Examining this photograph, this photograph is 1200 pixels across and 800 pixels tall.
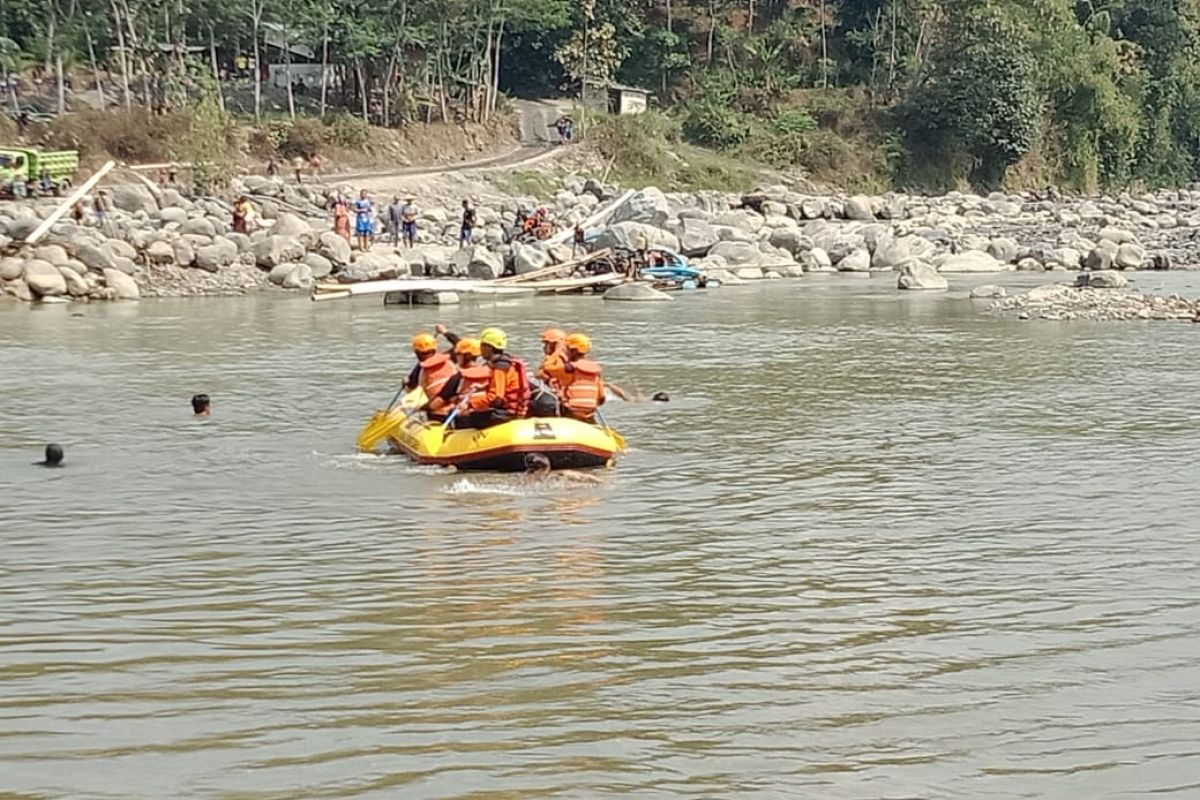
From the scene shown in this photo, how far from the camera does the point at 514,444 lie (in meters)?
13.3

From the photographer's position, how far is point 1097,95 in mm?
69312

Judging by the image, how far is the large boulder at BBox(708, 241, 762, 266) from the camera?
41.2 meters

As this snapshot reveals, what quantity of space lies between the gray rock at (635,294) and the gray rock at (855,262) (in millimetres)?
10059

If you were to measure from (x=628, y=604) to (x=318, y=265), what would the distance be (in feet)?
94.0

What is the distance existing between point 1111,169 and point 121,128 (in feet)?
139

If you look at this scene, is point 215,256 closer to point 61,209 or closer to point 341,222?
point 61,209

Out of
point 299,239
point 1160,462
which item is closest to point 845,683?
point 1160,462

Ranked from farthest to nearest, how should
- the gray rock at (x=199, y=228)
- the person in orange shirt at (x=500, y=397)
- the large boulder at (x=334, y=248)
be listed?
the gray rock at (x=199, y=228) → the large boulder at (x=334, y=248) → the person in orange shirt at (x=500, y=397)

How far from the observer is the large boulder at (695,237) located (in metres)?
42.1

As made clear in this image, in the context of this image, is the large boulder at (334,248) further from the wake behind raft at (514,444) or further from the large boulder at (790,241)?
the wake behind raft at (514,444)

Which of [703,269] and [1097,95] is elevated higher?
[1097,95]

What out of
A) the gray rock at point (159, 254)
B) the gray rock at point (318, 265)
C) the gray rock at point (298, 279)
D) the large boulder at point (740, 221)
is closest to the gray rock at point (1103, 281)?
the large boulder at point (740, 221)

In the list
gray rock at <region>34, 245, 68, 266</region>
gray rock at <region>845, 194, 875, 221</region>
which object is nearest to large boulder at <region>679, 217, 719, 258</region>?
gray rock at <region>845, 194, 875, 221</region>

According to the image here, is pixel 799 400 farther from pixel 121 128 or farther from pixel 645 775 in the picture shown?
pixel 121 128
